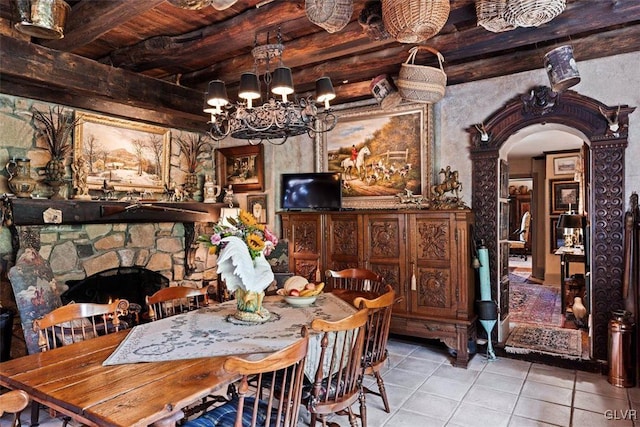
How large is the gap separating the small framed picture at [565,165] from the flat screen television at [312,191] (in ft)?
18.1

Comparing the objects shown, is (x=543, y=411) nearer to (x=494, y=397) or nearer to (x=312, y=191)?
(x=494, y=397)

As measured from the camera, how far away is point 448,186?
4.07m

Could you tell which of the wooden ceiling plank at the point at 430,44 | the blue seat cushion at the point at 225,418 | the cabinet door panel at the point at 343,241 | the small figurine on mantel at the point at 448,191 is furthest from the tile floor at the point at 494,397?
the wooden ceiling plank at the point at 430,44

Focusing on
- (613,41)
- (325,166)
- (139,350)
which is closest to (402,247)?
(325,166)

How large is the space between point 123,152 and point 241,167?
148 cm

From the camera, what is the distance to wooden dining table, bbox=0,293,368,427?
1393mm

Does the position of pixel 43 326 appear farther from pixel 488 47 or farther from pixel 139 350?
pixel 488 47

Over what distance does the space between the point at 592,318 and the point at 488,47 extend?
2.47 m

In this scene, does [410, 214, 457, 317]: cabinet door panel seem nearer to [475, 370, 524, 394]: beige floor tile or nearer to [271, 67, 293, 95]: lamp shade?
[475, 370, 524, 394]: beige floor tile

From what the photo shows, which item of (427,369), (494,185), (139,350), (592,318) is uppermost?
(494,185)

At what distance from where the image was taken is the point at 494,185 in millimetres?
4059

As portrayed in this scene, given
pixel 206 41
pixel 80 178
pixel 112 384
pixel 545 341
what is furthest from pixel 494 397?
pixel 80 178

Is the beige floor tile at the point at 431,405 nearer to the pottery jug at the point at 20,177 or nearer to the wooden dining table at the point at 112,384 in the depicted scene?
the wooden dining table at the point at 112,384

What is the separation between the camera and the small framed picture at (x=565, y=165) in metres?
7.85
